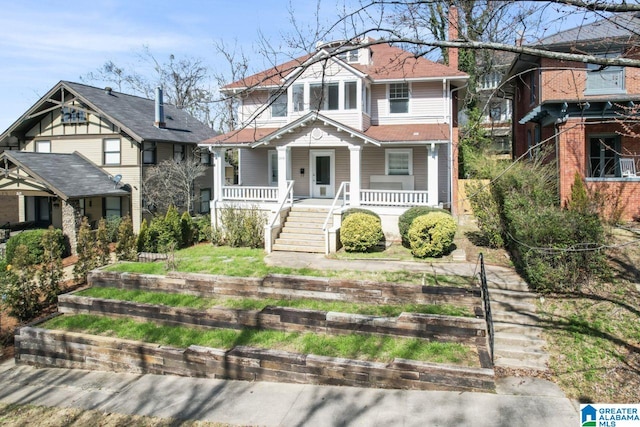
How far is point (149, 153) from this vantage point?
2331 centimetres

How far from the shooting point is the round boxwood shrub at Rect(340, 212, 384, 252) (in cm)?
1447

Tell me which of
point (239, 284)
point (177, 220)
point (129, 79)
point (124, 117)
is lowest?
point (239, 284)

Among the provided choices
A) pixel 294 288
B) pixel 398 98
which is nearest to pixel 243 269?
pixel 294 288

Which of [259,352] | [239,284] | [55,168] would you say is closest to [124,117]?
[55,168]

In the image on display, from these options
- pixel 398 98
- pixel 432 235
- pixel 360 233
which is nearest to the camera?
pixel 432 235

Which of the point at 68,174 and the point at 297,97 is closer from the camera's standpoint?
the point at 297,97

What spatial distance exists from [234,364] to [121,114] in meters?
19.7

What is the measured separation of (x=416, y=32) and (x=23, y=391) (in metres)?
8.87

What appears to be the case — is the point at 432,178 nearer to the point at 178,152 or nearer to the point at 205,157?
the point at 178,152

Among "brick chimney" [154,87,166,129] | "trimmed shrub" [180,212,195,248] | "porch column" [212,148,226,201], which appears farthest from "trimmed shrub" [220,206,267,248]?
"brick chimney" [154,87,166,129]

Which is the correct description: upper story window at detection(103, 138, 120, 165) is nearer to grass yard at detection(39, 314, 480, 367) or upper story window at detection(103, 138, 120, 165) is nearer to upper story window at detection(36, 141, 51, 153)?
upper story window at detection(36, 141, 51, 153)

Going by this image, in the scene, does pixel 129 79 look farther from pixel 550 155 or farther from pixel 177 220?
pixel 550 155

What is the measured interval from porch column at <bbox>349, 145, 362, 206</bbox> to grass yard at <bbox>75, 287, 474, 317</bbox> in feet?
24.8

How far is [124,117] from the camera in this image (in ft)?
75.8
